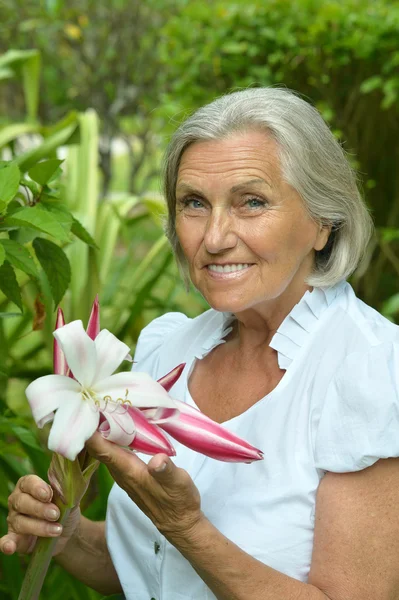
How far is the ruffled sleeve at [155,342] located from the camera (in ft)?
7.50

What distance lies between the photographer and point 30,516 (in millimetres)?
1597

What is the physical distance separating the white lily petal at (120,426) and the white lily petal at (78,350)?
6cm

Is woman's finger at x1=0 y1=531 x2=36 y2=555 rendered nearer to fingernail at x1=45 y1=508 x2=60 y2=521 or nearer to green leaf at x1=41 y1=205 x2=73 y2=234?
fingernail at x1=45 y1=508 x2=60 y2=521

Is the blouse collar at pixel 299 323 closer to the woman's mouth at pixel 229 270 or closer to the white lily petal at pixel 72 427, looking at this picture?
the woman's mouth at pixel 229 270

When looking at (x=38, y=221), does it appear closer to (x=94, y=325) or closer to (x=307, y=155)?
(x=94, y=325)

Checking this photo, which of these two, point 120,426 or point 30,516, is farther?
point 30,516

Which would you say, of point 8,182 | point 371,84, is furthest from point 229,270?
point 371,84

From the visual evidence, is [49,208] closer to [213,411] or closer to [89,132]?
[213,411]

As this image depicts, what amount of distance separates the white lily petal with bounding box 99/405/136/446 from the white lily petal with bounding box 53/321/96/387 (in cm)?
6

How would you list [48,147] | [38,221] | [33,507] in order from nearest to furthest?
[33,507]
[38,221]
[48,147]

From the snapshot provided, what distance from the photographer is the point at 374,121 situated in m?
4.72

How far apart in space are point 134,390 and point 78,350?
0.11 m

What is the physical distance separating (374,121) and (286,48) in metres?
0.62

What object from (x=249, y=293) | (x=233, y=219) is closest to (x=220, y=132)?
(x=233, y=219)
